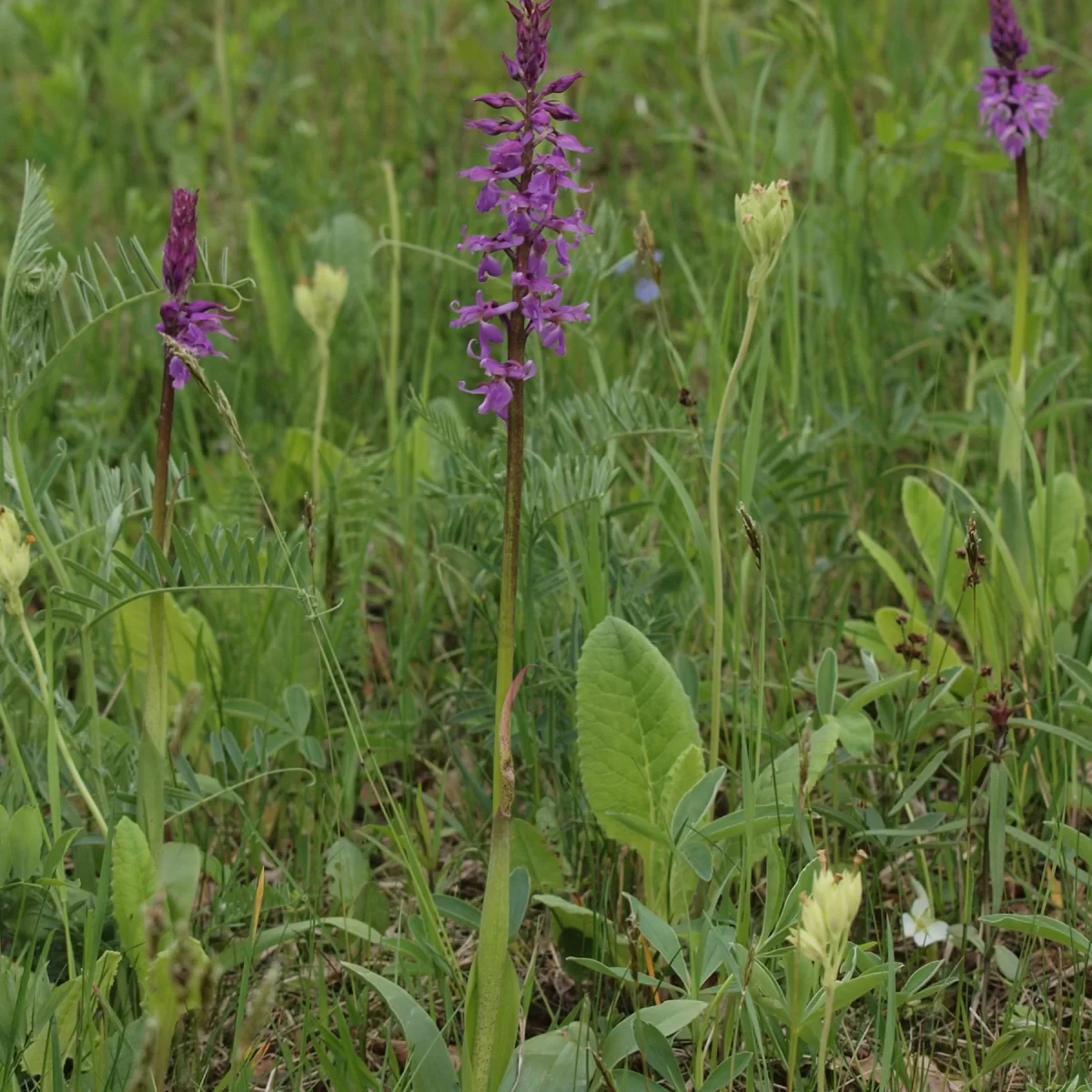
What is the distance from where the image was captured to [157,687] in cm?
172

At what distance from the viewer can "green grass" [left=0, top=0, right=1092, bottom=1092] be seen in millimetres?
1817

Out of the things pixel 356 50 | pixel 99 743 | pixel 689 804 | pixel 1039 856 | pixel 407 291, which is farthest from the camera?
pixel 356 50

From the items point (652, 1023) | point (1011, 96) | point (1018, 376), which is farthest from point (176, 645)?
point (1011, 96)

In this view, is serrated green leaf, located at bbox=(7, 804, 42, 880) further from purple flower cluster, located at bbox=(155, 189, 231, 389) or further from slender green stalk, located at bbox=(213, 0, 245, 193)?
slender green stalk, located at bbox=(213, 0, 245, 193)

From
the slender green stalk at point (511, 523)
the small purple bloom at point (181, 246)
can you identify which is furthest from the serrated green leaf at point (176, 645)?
the slender green stalk at point (511, 523)

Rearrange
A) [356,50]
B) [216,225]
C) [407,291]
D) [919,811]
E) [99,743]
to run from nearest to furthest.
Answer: [99,743], [919,811], [407,291], [216,225], [356,50]

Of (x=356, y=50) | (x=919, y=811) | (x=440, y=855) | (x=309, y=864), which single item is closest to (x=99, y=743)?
(x=309, y=864)

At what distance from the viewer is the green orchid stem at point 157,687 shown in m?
1.71

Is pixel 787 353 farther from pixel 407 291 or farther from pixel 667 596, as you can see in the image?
pixel 407 291

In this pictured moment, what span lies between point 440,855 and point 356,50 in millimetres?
3814

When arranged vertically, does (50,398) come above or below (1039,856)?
above

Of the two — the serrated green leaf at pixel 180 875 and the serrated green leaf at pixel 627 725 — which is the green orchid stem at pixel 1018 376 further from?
the serrated green leaf at pixel 180 875

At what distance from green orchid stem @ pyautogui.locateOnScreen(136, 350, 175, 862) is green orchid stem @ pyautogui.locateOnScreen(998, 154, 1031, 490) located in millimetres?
1393

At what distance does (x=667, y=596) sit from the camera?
236cm
